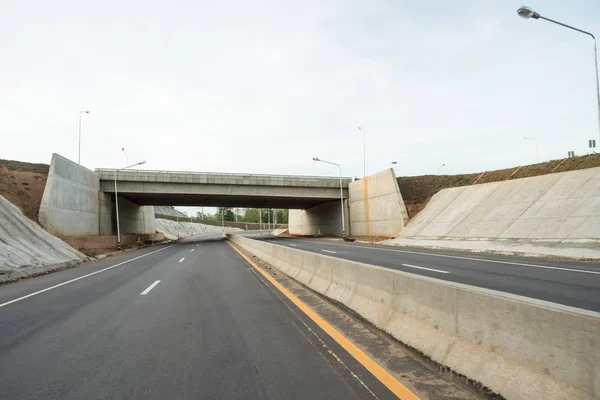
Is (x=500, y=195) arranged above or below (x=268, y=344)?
above

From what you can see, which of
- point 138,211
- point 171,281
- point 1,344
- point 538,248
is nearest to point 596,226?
point 538,248

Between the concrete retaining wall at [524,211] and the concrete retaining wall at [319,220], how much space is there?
17482mm

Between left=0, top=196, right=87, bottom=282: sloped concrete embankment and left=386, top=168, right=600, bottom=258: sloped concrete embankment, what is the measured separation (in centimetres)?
2123

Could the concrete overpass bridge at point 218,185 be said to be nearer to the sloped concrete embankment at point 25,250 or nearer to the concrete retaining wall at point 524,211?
the concrete retaining wall at point 524,211

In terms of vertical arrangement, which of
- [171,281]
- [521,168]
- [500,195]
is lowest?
[171,281]

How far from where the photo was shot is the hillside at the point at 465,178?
24844 millimetres

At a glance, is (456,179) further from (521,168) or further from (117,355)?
(117,355)

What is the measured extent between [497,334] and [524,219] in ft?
69.1

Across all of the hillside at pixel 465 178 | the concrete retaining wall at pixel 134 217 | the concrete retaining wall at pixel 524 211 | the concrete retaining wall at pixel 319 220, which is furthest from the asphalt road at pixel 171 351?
the concrete retaining wall at pixel 134 217

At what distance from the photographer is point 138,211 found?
58.3m

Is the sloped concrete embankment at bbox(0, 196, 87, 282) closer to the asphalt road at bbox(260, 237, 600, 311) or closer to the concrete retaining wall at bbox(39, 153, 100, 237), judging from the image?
the concrete retaining wall at bbox(39, 153, 100, 237)

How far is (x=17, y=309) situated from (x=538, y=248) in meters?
19.5

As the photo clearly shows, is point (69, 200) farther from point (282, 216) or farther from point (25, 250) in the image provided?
point (282, 216)

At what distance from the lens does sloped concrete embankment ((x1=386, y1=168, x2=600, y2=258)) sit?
58.2 ft
